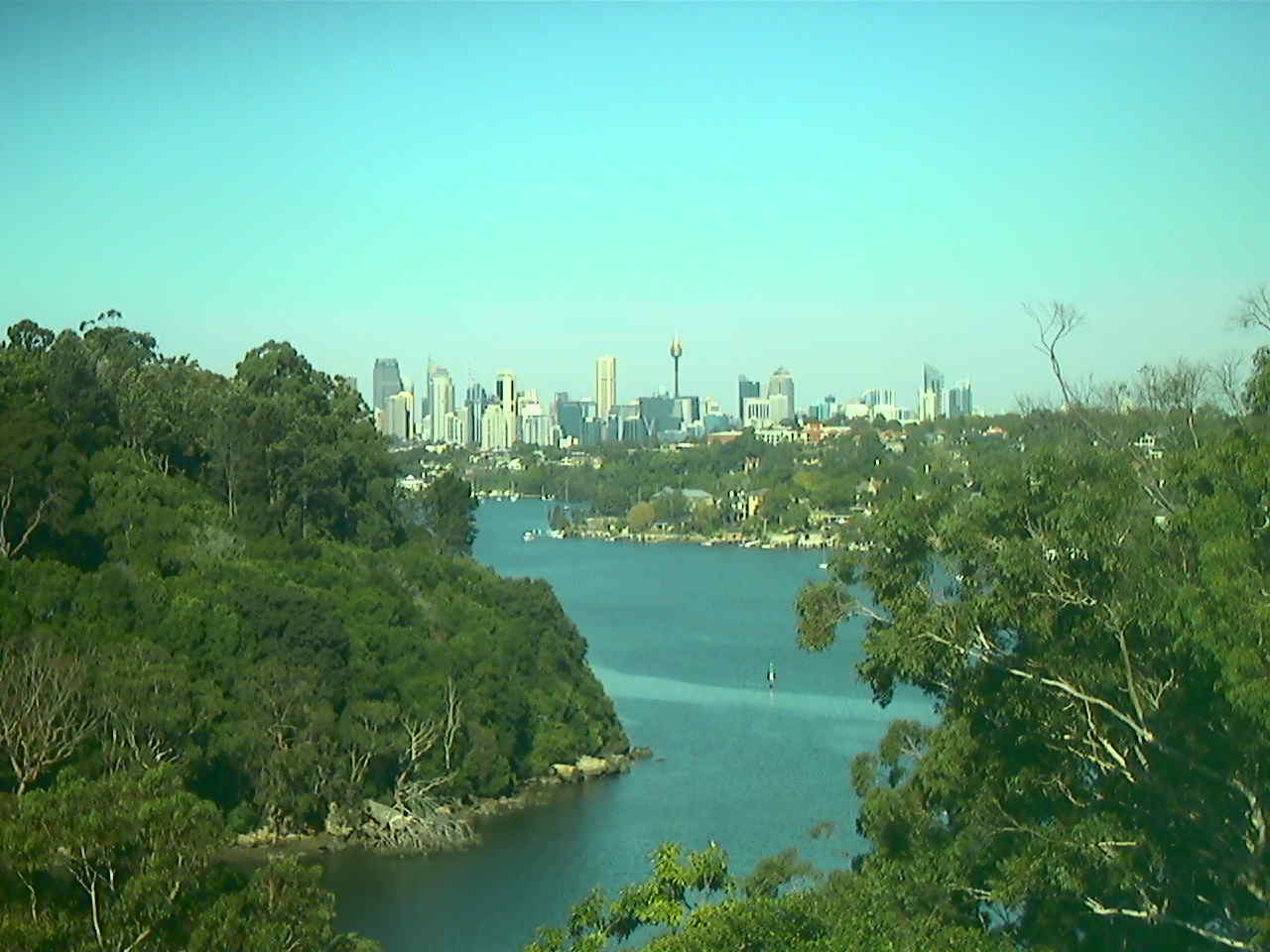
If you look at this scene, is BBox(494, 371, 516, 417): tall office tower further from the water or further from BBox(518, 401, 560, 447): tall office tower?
the water

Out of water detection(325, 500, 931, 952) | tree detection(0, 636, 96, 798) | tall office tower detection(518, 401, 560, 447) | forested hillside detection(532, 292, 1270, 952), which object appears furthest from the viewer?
tall office tower detection(518, 401, 560, 447)

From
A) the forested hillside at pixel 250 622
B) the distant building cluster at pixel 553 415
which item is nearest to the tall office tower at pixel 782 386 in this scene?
the distant building cluster at pixel 553 415

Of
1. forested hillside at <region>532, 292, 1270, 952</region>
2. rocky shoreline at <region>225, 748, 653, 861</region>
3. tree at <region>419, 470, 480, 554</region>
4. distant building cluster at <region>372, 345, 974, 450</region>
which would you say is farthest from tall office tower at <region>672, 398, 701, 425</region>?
forested hillside at <region>532, 292, 1270, 952</region>

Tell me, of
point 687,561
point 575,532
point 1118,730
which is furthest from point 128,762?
point 575,532

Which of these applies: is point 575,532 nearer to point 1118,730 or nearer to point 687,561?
point 687,561

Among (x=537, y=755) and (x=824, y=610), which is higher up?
(x=824, y=610)

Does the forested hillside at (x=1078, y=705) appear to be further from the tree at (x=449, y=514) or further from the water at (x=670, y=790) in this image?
the tree at (x=449, y=514)
